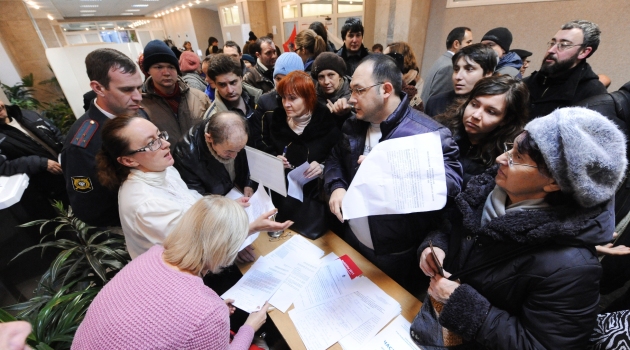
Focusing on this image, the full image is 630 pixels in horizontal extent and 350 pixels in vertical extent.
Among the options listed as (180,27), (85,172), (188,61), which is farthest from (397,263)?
(180,27)

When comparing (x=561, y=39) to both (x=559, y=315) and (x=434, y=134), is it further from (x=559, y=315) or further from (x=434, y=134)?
(x=559, y=315)

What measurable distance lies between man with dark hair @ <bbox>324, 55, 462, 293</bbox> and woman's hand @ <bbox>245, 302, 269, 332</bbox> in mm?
575

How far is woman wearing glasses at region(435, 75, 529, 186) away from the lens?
138 centimetres

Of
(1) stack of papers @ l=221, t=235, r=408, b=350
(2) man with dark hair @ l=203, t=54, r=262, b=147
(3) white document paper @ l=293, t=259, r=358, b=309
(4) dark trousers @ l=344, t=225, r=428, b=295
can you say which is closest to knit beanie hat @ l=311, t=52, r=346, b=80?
(2) man with dark hair @ l=203, t=54, r=262, b=147

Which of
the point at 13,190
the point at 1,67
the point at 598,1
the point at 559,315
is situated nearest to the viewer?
the point at 559,315

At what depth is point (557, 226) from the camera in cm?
75

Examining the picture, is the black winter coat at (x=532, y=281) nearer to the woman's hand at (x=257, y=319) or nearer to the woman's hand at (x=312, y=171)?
the woman's hand at (x=257, y=319)

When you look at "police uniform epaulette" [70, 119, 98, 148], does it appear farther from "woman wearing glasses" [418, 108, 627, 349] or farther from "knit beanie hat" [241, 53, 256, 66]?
"knit beanie hat" [241, 53, 256, 66]

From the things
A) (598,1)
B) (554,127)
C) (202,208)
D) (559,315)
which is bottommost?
(559,315)

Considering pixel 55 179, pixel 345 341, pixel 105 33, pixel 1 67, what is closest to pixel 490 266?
pixel 345 341

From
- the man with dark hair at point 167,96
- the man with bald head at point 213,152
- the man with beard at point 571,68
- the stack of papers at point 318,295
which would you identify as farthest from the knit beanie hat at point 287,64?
the man with beard at point 571,68

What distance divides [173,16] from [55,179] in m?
19.1

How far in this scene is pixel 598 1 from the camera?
3182mm

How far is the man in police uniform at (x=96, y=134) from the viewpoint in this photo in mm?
1531
